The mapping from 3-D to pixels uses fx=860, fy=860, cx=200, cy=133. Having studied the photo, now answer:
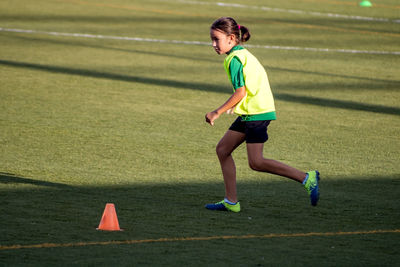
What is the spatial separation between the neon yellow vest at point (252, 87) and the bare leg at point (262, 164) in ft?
0.98

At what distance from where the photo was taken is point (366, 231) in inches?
266

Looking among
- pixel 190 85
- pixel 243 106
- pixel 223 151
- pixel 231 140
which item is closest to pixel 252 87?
pixel 243 106

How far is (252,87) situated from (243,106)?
17 cm

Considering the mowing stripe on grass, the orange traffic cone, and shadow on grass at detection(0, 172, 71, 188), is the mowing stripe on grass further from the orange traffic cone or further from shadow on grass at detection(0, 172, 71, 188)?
shadow on grass at detection(0, 172, 71, 188)

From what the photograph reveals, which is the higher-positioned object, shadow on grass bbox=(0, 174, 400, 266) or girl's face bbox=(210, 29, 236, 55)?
girl's face bbox=(210, 29, 236, 55)

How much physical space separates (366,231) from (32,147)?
14.0 ft

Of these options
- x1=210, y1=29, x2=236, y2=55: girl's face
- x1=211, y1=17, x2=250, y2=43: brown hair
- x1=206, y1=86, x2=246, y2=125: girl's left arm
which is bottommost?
x1=206, y1=86, x2=246, y2=125: girl's left arm

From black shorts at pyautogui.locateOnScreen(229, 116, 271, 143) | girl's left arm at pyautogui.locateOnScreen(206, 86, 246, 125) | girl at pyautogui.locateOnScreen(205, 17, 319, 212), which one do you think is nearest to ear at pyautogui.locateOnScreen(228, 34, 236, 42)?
girl at pyautogui.locateOnScreen(205, 17, 319, 212)

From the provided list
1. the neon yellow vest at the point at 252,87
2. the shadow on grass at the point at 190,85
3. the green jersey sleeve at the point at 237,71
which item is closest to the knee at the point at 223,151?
the neon yellow vest at the point at 252,87

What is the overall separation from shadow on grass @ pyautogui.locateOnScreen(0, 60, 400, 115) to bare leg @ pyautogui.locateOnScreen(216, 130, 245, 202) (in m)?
5.95

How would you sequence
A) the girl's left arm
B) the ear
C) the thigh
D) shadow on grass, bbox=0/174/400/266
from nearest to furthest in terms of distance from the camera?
shadow on grass, bbox=0/174/400/266, the girl's left arm, the ear, the thigh

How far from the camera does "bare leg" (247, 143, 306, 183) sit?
23.3ft

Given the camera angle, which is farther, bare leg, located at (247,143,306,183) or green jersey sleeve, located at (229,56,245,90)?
bare leg, located at (247,143,306,183)

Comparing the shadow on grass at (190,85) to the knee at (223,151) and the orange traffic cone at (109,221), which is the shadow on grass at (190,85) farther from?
the orange traffic cone at (109,221)
